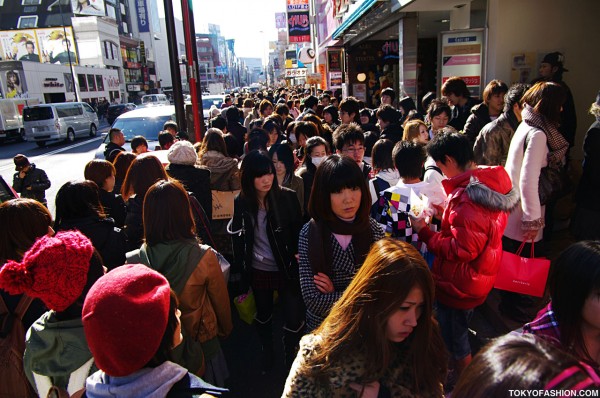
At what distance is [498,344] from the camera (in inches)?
39.8

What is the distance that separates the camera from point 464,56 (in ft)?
23.0

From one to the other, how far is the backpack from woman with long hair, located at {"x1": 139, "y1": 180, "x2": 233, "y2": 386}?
749mm

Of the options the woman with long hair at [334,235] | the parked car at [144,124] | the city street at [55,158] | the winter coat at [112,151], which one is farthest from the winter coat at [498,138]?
the city street at [55,158]

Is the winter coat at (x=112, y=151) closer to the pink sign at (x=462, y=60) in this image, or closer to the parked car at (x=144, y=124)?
the parked car at (x=144, y=124)

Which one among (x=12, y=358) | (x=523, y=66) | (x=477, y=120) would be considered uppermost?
(x=523, y=66)

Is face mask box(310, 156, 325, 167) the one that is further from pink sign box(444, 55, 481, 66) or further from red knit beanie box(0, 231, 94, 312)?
pink sign box(444, 55, 481, 66)

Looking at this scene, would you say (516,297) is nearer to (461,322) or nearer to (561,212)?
(461,322)

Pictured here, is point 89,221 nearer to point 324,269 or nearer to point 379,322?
point 324,269

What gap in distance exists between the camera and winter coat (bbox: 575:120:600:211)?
309cm

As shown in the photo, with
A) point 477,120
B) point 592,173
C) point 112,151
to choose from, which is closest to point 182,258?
point 592,173

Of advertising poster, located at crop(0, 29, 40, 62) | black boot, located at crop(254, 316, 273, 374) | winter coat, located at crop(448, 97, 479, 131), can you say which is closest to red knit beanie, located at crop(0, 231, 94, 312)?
black boot, located at crop(254, 316, 273, 374)

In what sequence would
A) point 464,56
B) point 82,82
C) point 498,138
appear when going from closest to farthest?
point 498,138
point 464,56
point 82,82

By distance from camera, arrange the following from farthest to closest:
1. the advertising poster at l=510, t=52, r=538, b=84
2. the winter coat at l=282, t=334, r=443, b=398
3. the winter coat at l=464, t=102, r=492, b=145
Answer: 1. the advertising poster at l=510, t=52, r=538, b=84
2. the winter coat at l=464, t=102, r=492, b=145
3. the winter coat at l=282, t=334, r=443, b=398

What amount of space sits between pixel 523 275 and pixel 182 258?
2.28 metres
